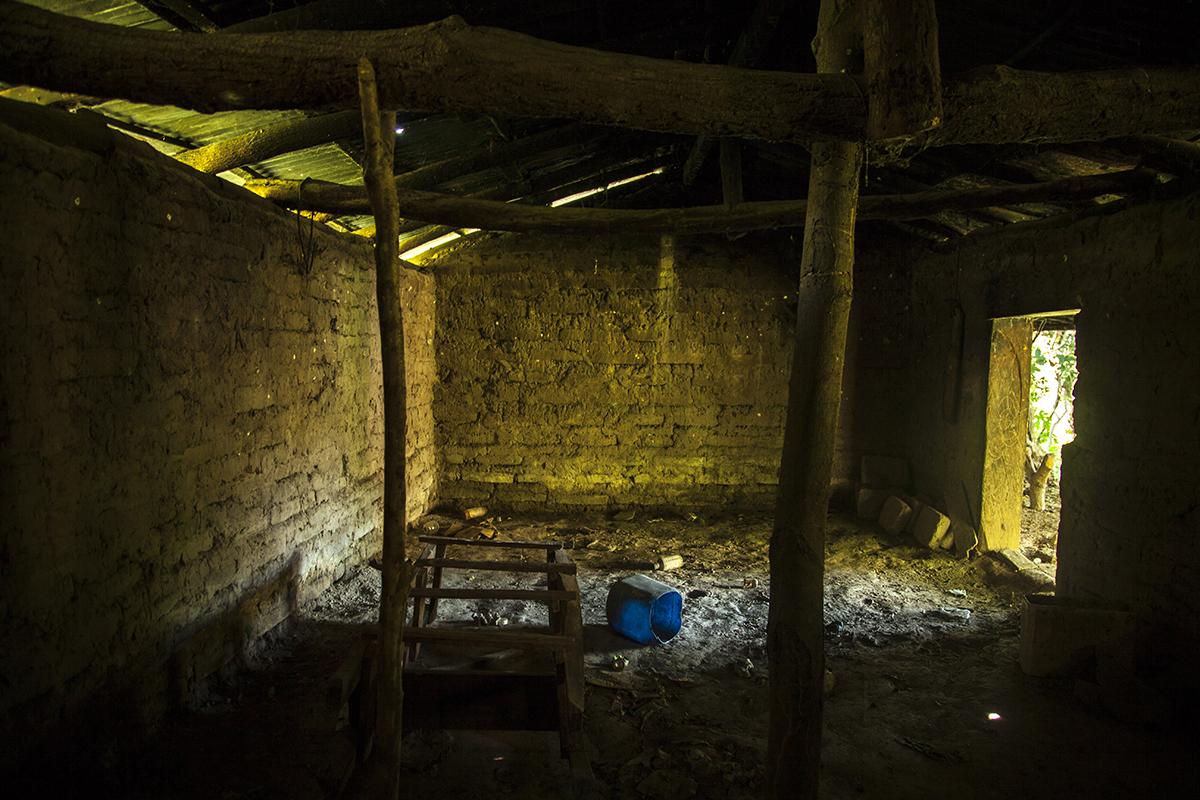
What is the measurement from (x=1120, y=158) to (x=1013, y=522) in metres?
3.43

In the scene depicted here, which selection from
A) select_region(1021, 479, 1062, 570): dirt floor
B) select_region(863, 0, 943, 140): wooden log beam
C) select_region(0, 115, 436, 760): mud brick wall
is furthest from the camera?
select_region(1021, 479, 1062, 570): dirt floor

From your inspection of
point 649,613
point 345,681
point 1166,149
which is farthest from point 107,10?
point 1166,149

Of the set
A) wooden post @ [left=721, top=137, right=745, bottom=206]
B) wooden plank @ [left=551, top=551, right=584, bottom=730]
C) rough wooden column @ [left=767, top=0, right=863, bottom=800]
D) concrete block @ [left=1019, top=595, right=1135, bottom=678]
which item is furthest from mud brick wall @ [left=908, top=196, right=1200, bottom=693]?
wooden plank @ [left=551, top=551, right=584, bottom=730]

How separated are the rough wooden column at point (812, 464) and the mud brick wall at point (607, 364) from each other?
16.4 ft

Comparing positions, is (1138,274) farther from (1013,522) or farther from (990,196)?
(1013,522)

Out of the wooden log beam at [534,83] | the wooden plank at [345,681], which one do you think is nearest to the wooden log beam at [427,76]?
the wooden log beam at [534,83]

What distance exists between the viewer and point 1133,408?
4305 millimetres

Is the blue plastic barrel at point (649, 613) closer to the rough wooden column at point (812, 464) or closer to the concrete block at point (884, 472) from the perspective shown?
the rough wooden column at point (812, 464)

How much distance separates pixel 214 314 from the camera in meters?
Result: 3.68

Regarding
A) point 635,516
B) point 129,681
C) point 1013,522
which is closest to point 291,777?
point 129,681

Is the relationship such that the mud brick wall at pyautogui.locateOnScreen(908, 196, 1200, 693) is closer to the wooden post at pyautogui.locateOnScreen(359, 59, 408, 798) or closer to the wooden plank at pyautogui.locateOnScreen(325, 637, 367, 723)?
the wooden post at pyautogui.locateOnScreen(359, 59, 408, 798)

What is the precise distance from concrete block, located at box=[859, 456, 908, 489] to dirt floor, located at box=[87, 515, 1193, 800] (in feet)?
7.38

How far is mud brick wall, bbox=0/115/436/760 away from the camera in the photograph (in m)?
2.48

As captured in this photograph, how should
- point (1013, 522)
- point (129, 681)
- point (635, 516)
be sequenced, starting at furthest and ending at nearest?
point (635, 516), point (1013, 522), point (129, 681)
